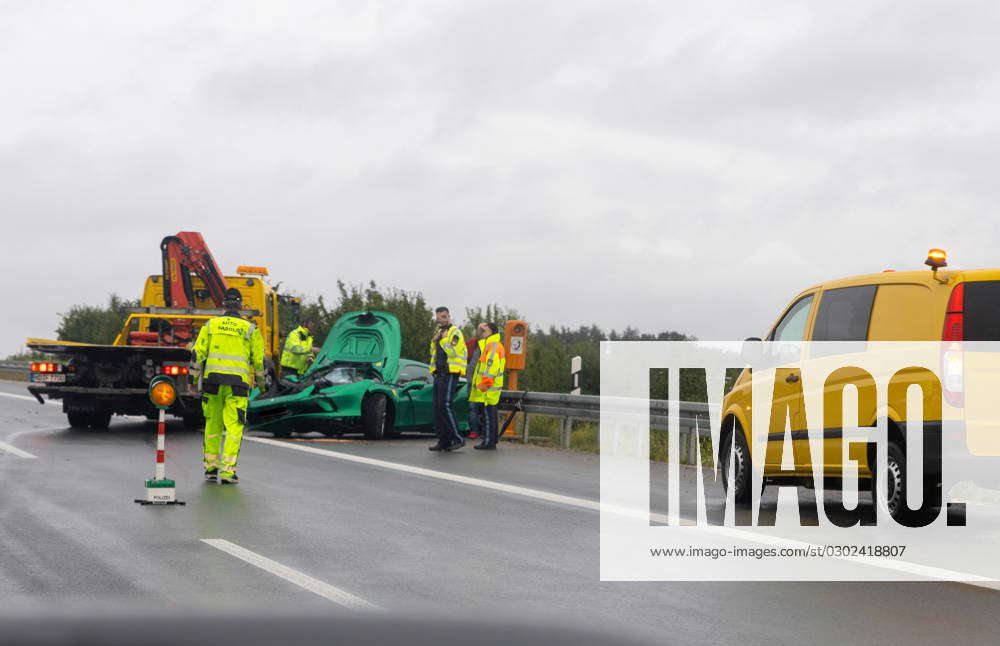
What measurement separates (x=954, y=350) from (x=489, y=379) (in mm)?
10370

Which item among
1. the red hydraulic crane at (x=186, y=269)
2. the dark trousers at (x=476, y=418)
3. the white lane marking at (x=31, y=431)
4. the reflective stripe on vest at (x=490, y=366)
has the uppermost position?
the red hydraulic crane at (x=186, y=269)

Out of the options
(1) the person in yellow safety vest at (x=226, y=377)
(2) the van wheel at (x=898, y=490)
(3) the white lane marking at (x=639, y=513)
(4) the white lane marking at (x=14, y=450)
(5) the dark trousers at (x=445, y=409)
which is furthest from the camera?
(5) the dark trousers at (x=445, y=409)

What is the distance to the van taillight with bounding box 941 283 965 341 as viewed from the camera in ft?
30.1

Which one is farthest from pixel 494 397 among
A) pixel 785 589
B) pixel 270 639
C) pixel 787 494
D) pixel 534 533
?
pixel 270 639

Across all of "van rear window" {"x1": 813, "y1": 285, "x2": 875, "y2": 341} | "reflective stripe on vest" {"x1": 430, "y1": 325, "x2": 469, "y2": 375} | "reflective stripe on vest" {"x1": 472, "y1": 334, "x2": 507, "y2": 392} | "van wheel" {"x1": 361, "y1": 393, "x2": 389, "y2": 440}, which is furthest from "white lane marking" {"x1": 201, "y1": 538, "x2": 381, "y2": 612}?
"van wheel" {"x1": 361, "y1": 393, "x2": 389, "y2": 440}

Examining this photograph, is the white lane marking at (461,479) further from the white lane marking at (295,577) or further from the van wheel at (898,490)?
the white lane marking at (295,577)

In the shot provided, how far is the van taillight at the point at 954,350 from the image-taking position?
30.0ft

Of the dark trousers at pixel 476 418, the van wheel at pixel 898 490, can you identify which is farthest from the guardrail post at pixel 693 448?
the van wheel at pixel 898 490

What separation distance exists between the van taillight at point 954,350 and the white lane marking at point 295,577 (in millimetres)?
4706

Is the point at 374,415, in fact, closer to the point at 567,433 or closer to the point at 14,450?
the point at 567,433

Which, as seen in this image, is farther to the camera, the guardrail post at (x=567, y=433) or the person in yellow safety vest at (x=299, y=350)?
the person in yellow safety vest at (x=299, y=350)

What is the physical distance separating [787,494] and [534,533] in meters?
4.06

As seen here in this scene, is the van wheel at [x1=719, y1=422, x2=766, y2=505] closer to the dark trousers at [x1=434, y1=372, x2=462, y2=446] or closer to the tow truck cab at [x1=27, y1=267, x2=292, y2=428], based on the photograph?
the dark trousers at [x1=434, y1=372, x2=462, y2=446]

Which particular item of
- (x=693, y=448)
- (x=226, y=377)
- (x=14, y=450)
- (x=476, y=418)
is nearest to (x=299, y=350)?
(x=476, y=418)
